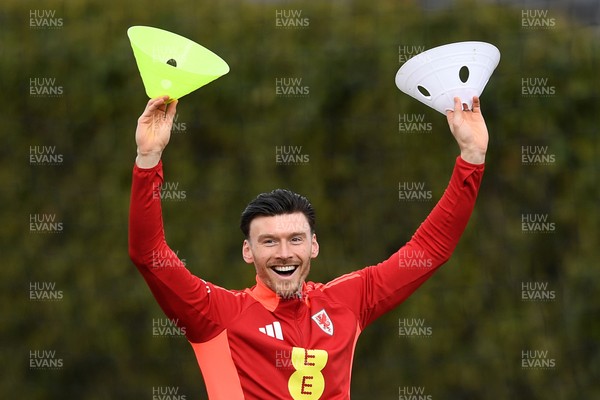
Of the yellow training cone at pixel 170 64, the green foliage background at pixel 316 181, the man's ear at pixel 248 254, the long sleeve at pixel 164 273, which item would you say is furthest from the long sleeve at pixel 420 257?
the green foliage background at pixel 316 181

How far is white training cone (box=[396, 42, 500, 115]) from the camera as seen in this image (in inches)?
166

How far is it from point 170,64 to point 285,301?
97 centimetres

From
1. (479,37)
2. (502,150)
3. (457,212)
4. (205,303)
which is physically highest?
(479,37)

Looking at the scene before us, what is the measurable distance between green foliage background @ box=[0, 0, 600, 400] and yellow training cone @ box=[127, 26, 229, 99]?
2550 millimetres

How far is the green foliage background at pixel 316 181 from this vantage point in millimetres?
6566

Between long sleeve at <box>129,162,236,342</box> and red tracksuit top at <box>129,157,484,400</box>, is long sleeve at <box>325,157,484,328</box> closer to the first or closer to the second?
red tracksuit top at <box>129,157,484,400</box>

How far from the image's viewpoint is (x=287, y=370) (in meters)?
4.18

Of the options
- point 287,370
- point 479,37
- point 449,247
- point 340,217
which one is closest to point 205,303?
point 287,370

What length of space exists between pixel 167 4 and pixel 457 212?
2.95 metres

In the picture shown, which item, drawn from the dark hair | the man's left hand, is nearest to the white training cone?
the man's left hand

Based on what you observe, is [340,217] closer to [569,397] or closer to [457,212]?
[569,397]

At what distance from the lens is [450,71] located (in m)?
4.22

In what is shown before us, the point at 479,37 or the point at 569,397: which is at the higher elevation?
the point at 479,37

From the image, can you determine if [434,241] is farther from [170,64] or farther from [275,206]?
[170,64]
